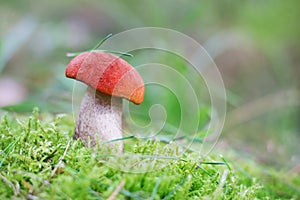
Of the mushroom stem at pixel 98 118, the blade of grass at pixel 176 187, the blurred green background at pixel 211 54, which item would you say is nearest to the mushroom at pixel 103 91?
the mushroom stem at pixel 98 118

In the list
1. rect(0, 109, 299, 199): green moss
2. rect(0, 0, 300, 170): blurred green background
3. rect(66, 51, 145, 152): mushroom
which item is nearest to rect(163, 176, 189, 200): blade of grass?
rect(0, 109, 299, 199): green moss

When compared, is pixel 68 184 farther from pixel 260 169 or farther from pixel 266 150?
pixel 266 150

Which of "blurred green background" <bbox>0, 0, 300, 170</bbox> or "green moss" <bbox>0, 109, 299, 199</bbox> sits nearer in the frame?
"green moss" <bbox>0, 109, 299, 199</bbox>

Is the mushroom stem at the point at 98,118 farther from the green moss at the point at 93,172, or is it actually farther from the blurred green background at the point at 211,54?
the blurred green background at the point at 211,54

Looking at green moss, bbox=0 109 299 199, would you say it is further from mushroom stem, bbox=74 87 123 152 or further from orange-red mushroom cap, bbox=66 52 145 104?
orange-red mushroom cap, bbox=66 52 145 104

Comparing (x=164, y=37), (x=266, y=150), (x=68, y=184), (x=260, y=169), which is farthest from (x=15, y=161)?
(x=164, y=37)

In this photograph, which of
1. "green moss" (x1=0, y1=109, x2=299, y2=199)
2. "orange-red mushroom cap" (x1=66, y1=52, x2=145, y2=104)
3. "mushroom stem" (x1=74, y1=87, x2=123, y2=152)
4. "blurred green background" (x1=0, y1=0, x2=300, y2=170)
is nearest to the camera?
"green moss" (x1=0, y1=109, x2=299, y2=199)
